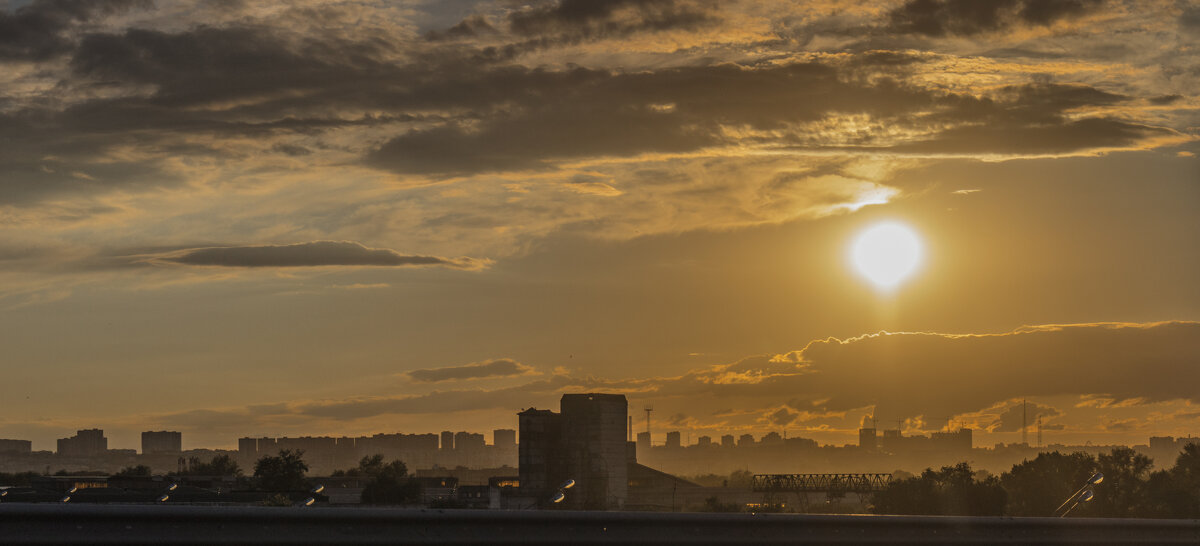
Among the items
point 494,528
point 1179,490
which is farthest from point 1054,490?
point 494,528

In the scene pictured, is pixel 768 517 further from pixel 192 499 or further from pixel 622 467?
pixel 622 467

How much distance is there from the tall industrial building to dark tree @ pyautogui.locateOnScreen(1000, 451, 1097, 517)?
48.9m

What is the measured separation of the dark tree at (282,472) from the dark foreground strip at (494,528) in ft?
449

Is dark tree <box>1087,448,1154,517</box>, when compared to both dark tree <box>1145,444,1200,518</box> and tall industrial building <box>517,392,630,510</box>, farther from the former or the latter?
tall industrial building <box>517,392,630,510</box>

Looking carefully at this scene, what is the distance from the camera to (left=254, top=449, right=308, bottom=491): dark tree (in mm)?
182125

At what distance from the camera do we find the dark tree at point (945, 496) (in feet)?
495

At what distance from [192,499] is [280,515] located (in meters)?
81.9

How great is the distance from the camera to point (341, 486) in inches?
7456

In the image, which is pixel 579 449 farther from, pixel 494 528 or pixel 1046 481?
pixel 494 528

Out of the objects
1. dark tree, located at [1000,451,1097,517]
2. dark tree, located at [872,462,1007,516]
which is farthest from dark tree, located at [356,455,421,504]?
dark tree, located at [1000,451,1097,517]

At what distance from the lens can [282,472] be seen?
18800 cm

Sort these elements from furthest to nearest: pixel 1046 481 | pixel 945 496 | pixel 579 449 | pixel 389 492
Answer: pixel 389 492 → pixel 1046 481 → pixel 579 449 → pixel 945 496

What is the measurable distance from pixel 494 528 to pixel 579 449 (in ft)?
398

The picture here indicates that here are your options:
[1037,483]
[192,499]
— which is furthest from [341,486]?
[1037,483]
